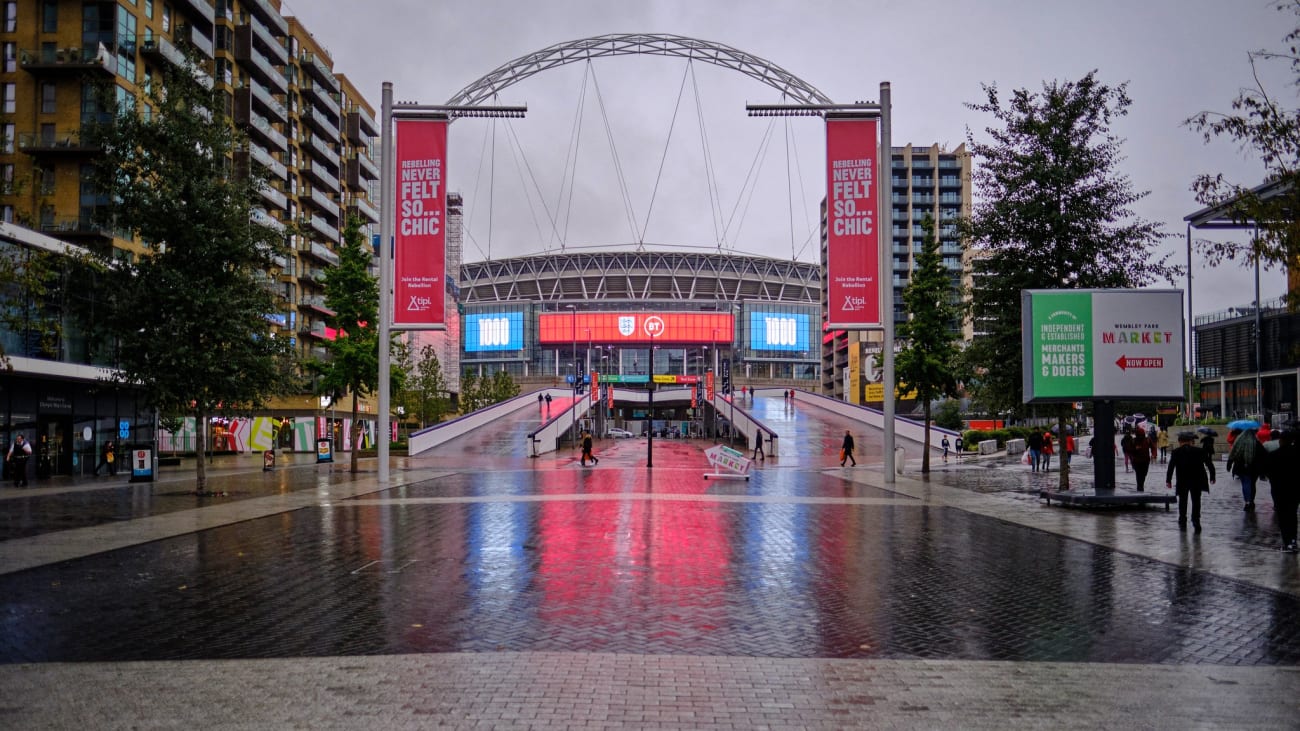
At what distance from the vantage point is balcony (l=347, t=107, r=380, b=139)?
8481cm

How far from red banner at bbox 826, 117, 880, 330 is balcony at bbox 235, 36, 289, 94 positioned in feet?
172

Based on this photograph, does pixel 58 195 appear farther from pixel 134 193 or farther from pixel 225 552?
pixel 225 552

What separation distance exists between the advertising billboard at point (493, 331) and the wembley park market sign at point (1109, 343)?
127 metres

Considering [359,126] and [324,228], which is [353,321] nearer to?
[324,228]

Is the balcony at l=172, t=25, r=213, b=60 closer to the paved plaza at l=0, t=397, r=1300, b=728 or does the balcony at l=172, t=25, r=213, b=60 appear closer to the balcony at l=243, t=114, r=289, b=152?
the balcony at l=243, t=114, r=289, b=152

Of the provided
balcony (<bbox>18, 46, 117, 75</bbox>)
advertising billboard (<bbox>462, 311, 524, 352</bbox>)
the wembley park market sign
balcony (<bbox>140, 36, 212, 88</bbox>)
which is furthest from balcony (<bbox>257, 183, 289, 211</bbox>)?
advertising billboard (<bbox>462, 311, 524, 352</bbox>)

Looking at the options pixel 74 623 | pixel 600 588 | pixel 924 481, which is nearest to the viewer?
pixel 74 623

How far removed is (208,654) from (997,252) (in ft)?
69.1

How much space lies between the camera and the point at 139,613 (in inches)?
349

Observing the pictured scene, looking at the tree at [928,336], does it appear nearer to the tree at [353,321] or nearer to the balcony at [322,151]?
the tree at [353,321]

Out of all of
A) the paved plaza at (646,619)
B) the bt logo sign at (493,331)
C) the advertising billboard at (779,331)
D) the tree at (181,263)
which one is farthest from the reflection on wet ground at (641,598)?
the bt logo sign at (493,331)

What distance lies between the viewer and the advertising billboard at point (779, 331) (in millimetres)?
143000

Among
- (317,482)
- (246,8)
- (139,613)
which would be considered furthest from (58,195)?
(139,613)

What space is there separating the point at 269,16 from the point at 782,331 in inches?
3652
